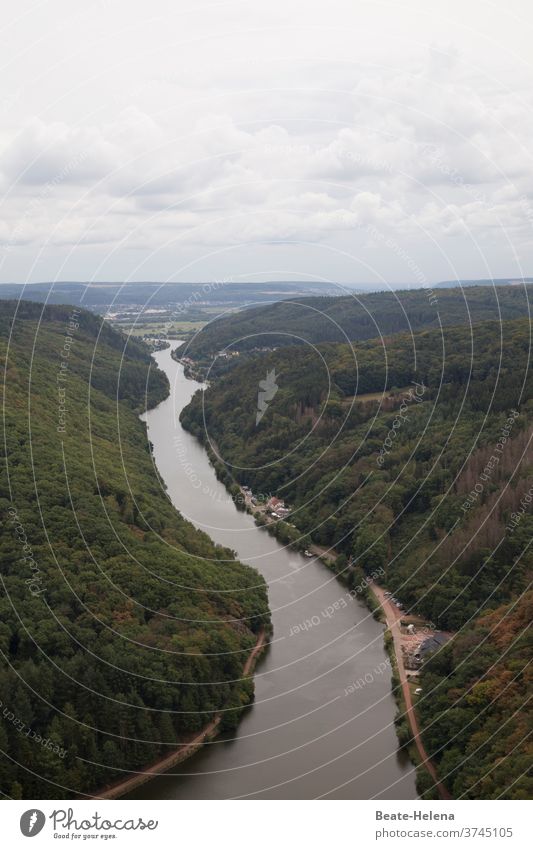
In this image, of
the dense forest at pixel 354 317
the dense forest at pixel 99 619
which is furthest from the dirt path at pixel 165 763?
the dense forest at pixel 354 317

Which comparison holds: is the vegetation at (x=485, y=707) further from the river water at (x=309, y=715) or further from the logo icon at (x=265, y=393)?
the logo icon at (x=265, y=393)

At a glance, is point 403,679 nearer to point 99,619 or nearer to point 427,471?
point 99,619

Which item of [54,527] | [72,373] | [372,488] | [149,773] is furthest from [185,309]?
[149,773]

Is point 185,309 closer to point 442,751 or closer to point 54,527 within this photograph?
point 54,527

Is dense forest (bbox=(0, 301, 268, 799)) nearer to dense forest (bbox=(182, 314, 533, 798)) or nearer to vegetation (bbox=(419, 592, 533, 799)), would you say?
vegetation (bbox=(419, 592, 533, 799))
